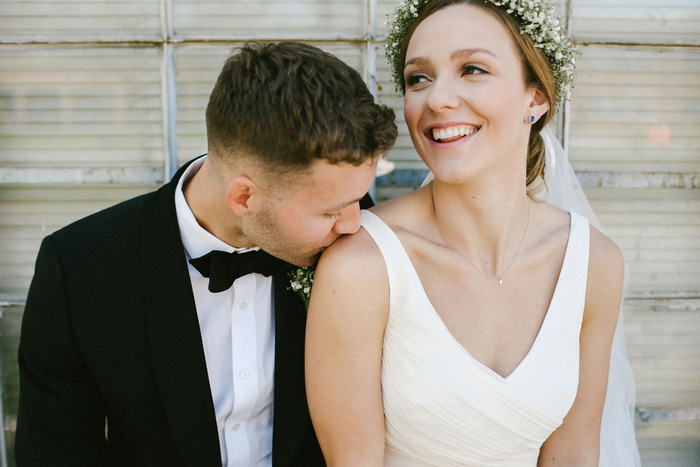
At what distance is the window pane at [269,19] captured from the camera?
2238 mm

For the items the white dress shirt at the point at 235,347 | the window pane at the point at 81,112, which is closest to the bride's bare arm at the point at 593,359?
the white dress shirt at the point at 235,347

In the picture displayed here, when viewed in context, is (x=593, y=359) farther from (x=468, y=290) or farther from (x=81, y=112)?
(x=81, y=112)

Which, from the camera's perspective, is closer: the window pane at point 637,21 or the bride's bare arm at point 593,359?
the bride's bare arm at point 593,359

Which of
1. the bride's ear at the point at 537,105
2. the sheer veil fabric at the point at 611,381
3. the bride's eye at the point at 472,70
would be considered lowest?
the sheer veil fabric at the point at 611,381

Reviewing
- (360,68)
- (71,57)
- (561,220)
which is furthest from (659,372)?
(71,57)

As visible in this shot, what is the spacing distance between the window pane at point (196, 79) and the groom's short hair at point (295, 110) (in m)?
0.82

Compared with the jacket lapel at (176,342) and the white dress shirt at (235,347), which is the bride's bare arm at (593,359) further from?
the jacket lapel at (176,342)

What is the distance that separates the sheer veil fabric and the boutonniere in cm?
67

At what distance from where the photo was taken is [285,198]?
5.06 ft

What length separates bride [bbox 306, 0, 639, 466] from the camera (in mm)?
1558

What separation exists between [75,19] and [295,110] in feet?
4.68

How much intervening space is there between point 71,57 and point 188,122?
0.56 metres

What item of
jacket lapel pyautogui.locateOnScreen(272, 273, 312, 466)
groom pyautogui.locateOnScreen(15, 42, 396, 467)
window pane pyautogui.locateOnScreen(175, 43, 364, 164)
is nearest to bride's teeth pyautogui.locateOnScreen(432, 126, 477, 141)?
groom pyautogui.locateOnScreen(15, 42, 396, 467)

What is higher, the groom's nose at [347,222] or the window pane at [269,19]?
the window pane at [269,19]
